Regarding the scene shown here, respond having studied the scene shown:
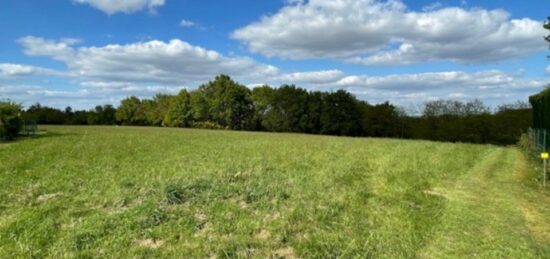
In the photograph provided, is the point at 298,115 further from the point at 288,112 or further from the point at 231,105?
the point at 231,105

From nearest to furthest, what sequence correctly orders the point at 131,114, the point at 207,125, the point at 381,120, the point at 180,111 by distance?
the point at 381,120 → the point at 207,125 → the point at 180,111 → the point at 131,114

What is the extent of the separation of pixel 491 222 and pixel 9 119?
2110cm

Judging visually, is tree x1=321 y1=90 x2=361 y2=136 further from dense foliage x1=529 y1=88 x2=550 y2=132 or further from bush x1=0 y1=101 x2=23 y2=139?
bush x1=0 y1=101 x2=23 y2=139

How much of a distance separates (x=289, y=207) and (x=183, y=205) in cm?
145

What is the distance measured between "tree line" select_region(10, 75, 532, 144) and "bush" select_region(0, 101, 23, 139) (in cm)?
828

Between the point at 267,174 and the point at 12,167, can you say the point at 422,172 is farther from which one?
the point at 12,167

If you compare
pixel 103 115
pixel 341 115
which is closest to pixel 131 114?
pixel 103 115

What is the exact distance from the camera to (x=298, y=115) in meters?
50.7

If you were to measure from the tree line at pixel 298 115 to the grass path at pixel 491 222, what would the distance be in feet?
85.7

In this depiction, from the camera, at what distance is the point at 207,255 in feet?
13.8

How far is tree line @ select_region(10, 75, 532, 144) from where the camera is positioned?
3500cm

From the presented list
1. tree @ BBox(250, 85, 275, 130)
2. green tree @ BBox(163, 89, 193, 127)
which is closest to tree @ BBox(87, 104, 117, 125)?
green tree @ BBox(163, 89, 193, 127)

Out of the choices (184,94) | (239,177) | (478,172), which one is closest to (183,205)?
(239,177)

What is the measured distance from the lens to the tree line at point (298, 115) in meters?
35.0
